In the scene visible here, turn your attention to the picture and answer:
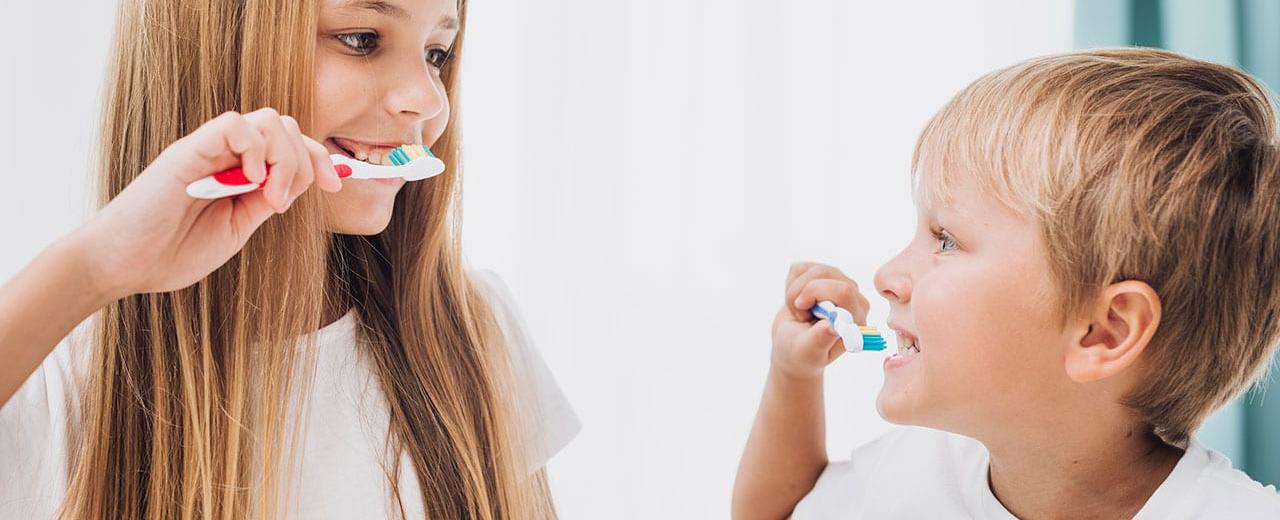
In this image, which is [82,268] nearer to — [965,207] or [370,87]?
[370,87]

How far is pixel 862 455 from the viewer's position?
101cm

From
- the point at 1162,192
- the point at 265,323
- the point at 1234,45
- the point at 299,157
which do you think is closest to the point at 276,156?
the point at 299,157

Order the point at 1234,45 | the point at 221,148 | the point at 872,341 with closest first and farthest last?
the point at 221,148 < the point at 872,341 < the point at 1234,45

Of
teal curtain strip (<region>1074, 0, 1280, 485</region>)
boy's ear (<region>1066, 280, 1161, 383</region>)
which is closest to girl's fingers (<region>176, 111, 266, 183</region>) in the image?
boy's ear (<region>1066, 280, 1161, 383</region>)

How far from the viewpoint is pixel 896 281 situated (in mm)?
863

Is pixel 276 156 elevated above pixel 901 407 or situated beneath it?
elevated above

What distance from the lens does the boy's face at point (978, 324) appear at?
0.79 m

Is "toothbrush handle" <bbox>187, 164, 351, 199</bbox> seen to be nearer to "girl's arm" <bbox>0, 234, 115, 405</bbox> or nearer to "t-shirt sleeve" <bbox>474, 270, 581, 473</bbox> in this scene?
"girl's arm" <bbox>0, 234, 115, 405</bbox>

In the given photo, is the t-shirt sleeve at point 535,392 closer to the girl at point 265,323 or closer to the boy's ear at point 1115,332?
the girl at point 265,323

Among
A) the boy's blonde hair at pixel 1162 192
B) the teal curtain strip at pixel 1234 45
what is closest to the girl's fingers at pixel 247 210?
the boy's blonde hair at pixel 1162 192

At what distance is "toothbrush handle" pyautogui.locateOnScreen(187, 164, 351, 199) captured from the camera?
2.01 ft

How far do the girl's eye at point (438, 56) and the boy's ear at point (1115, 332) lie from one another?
531mm

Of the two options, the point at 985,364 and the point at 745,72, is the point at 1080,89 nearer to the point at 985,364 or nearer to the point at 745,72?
the point at 985,364

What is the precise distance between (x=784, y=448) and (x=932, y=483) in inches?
5.1
